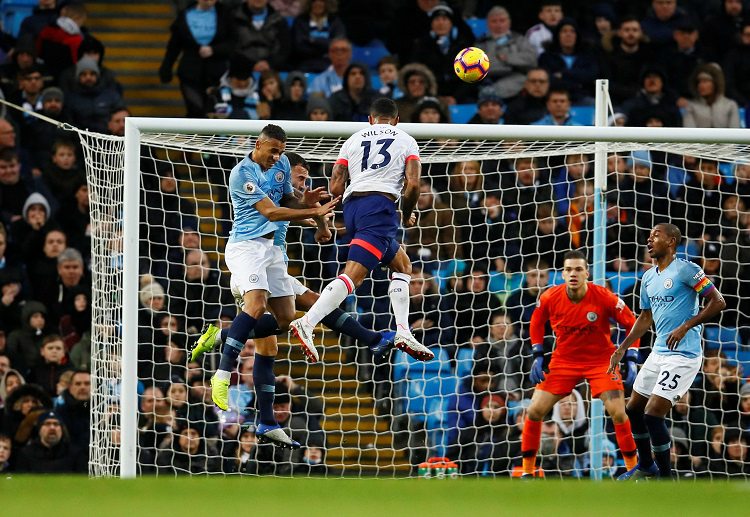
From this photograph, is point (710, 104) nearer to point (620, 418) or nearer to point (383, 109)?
point (620, 418)

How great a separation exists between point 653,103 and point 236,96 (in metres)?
4.53

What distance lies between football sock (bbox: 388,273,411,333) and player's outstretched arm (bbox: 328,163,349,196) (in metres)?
0.82

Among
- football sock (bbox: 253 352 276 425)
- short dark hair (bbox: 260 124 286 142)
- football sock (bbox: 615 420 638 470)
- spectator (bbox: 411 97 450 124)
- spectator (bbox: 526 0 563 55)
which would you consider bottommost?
football sock (bbox: 615 420 638 470)

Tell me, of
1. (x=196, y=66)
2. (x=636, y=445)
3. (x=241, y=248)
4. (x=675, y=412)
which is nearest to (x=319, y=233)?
(x=241, y=248)

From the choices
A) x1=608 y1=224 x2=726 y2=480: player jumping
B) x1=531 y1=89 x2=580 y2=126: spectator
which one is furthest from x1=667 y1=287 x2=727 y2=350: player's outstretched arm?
x1=531 y1=89 x2=580 y2=126: spectator

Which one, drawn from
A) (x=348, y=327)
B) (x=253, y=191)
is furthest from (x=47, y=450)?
(x=253, y=191)

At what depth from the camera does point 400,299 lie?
10258 mm

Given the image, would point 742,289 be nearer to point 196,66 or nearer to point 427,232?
point 427,232

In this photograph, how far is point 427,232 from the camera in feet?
44.5

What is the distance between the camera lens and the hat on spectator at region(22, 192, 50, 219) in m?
13.7

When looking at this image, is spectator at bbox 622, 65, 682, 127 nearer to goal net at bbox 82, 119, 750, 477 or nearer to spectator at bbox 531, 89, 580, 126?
spectator at bbox 531, 89, 580, 126

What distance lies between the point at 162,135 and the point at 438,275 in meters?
2.93

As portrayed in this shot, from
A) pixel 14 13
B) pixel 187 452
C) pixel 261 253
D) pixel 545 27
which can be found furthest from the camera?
pixel 14 13

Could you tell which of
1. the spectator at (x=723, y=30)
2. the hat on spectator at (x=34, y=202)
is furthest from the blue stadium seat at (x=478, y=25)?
the hat on spectator at (x=34, y=202)
